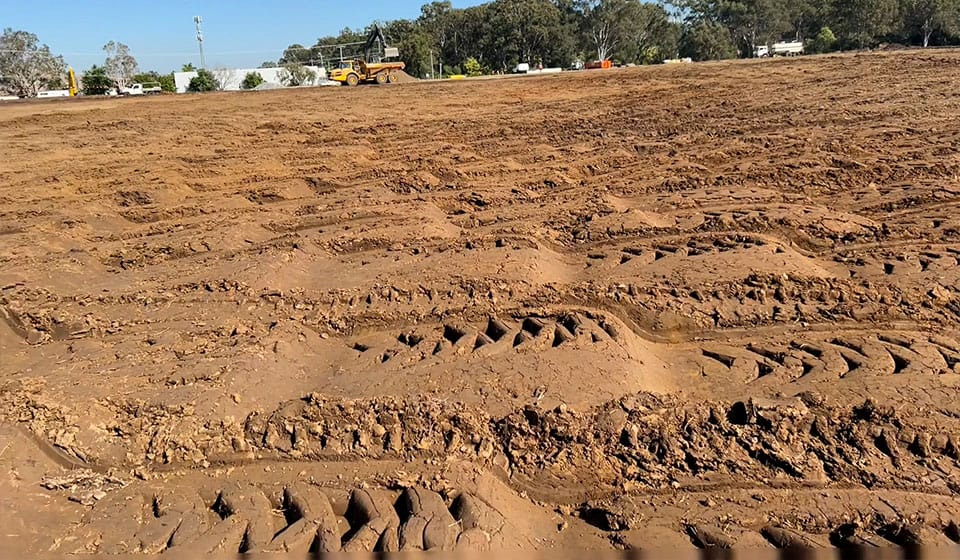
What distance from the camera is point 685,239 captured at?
558 centimetres

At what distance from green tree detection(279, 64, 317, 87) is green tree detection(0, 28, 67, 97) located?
18.6 metres

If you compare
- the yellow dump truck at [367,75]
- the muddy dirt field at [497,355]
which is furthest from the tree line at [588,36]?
the muddy dirt field at [497,355]

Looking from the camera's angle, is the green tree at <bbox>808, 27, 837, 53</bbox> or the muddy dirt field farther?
the green tree at <bbox>808, 27, 837, 53</bbox>

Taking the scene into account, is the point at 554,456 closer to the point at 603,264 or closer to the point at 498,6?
the point at 603,264

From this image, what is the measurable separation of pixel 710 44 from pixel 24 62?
58167mm

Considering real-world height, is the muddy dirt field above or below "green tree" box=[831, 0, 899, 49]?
below

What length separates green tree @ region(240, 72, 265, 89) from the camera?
4650 centimetres

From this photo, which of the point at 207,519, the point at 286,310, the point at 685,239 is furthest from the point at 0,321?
the point at 685,239

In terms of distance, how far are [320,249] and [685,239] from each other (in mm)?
3589

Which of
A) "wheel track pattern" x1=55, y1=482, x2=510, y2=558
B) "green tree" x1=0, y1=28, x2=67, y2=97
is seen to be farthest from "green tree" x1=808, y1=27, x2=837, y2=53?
"green tree" x1=0, y1=28, x2=67, y2=97

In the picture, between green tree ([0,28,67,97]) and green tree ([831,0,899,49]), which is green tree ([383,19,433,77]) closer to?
green tree ([0,28,67,97])

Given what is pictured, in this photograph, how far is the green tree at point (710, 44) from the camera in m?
55.2

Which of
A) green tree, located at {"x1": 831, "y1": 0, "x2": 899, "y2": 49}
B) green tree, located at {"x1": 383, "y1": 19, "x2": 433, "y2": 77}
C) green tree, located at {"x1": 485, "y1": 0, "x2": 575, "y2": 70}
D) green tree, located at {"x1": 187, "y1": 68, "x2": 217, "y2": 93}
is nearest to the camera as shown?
green tree, located at {"x1": 187, "y1": 68, "x2": 217, "y2": 93}

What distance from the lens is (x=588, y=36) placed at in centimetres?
5928
